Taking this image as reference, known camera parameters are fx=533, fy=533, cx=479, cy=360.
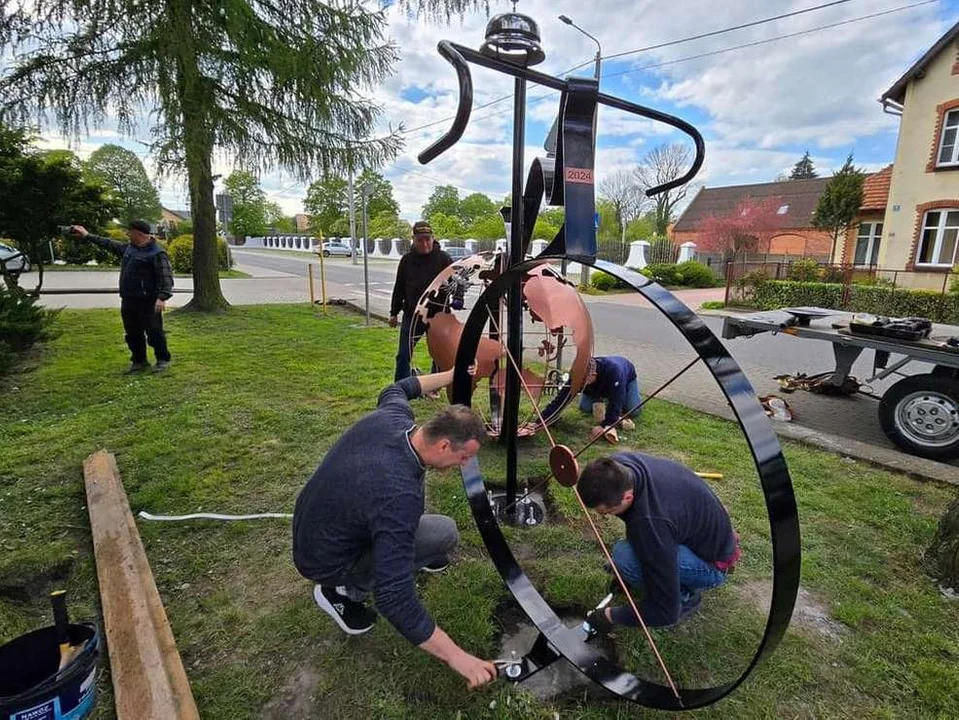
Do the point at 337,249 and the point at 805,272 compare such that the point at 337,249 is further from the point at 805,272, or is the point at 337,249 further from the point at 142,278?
the point at 142,278

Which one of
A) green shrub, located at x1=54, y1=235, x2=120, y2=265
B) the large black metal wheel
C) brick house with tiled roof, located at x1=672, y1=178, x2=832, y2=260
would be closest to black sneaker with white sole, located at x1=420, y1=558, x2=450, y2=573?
the large black metal wheel

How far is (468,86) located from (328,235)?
63.5 m

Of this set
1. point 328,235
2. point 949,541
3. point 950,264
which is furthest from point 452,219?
point 949,541

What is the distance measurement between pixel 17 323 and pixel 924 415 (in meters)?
9.01

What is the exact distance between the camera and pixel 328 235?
202 ft

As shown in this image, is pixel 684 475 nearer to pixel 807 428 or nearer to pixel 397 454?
pixel 397 454

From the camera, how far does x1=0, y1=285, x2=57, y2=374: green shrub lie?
5.65m

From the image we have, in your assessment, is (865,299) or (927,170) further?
(927,170)

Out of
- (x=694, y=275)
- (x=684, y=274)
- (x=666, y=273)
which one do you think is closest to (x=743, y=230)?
(x=694, y=275)

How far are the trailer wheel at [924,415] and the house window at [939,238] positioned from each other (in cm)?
1492

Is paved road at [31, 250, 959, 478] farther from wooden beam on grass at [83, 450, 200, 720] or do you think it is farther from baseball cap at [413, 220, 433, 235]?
wooden beam on grass at [83, 450, 200, 720]

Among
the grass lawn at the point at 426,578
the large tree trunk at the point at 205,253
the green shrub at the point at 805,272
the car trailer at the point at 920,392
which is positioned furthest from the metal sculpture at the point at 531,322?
the green shrub at the point at 805,272

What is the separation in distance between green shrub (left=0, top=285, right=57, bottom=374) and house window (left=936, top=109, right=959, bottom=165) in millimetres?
21106

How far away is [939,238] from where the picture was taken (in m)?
15.5
